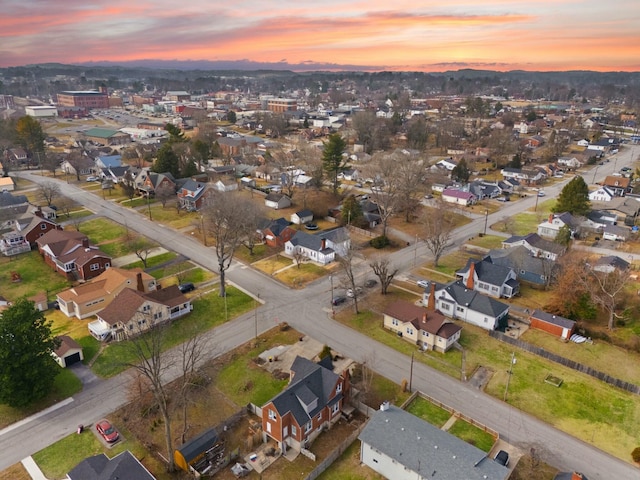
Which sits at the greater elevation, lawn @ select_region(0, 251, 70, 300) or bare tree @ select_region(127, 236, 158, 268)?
bare tree @ select_region(127, 236, 158, 268)

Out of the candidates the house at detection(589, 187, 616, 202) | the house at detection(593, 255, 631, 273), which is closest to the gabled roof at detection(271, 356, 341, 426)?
the house at detection(593, 255, 631, 273)

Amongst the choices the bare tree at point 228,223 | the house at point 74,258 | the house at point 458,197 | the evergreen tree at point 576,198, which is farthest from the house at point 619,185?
the house at point 74,258

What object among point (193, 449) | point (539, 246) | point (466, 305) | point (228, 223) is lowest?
point (193, 449)

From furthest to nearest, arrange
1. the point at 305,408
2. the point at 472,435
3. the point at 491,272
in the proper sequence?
the point at 491,272
the point at 472,435
the point at 305,408

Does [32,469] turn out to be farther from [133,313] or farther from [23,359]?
[133,313]

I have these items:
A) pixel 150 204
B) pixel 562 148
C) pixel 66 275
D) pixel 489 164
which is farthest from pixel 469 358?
pixel 562 148

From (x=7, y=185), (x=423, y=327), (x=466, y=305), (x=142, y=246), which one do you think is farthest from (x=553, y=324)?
(x=7, y=185)

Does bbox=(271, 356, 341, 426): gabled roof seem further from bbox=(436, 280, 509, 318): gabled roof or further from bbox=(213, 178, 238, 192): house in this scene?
bbox=(213, 178, 238, 192): house

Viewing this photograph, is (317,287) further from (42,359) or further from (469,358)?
(42,359)
